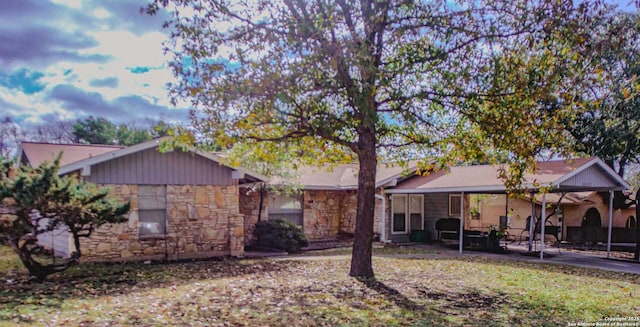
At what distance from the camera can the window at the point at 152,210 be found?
11.3 m

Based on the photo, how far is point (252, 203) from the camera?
51.5 feet

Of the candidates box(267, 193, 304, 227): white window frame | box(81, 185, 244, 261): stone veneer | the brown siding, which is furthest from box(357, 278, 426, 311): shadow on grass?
box(267, 193, 304, 227): white window frame

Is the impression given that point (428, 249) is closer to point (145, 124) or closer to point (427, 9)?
point (427, 9)

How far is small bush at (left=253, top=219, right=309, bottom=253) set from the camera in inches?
555

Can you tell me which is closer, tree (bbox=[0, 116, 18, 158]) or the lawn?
the lawn

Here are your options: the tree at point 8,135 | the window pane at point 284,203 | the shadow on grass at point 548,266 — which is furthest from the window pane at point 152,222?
the tree at point 8,135

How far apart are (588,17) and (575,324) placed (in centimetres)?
440

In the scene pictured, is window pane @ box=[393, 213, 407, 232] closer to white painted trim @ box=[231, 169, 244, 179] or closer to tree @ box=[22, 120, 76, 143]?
white painted trim @ box=[231, 169, 244, 179]

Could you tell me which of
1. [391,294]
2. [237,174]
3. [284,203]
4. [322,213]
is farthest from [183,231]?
[322,213]

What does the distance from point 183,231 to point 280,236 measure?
339 cm

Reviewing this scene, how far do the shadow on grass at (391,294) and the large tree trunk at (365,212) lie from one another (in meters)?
0.30

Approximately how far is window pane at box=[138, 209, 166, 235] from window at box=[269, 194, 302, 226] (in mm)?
5148

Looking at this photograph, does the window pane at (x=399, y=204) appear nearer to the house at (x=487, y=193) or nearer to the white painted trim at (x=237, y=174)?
the house at (x=487, y=193)

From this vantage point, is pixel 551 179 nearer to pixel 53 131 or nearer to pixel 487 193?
pixel 487 193
